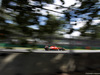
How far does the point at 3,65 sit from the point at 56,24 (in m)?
2.16

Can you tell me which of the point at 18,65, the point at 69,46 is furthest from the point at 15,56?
the point at 69,46

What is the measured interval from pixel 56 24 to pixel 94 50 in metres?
2.04

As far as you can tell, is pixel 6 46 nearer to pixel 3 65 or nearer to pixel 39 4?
pixel 3 65

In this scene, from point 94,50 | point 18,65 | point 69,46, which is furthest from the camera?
point 94,50

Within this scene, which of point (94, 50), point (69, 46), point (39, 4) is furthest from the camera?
point (94, 50)

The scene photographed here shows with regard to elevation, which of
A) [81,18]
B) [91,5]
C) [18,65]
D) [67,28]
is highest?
[91,5]

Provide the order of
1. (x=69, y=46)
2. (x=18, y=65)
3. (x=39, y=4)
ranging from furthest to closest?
(x=69, y=46) → (x=18, y=65) → (x=39, y=4)

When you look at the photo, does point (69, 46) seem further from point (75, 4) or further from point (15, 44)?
point (15, 44)

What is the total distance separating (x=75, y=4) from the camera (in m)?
3.15

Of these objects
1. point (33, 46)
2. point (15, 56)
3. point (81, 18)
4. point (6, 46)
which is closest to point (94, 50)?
point (81, 18)

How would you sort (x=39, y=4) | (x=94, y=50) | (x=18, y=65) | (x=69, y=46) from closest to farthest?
(x=39, y=4) → (x=18, y=65) → (x=69, y=46) → (x=94, y=50)

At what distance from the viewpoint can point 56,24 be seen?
3156 mm

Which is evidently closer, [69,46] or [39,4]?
[39,4]

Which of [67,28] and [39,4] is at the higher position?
[39,4]
